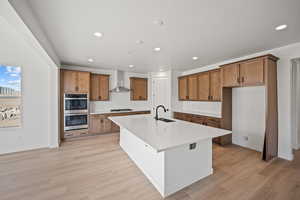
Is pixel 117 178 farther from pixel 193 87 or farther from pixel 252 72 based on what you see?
pixel 193 87

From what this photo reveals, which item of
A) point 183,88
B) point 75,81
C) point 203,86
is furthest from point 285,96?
point 75,81

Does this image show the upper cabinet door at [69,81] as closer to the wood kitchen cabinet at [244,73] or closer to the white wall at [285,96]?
the wood kitchen cabinet at [244,73]

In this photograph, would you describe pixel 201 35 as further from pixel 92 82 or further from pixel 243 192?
pixel 92 82

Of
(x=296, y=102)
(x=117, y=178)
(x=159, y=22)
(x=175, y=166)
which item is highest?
(x=159, y=22)

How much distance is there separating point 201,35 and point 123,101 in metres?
4.12

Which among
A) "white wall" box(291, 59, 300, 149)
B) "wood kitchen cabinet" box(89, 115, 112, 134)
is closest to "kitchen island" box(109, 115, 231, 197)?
"white wall" box(291, 59, 300, 149)

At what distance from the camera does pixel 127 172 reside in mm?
2369

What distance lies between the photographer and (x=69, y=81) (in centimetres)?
414

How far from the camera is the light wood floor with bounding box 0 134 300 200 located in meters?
1.82

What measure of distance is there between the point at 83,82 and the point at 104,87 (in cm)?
85

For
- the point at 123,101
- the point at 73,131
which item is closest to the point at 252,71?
the point at 123,101

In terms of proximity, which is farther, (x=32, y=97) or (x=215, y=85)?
(x=215, y=85)

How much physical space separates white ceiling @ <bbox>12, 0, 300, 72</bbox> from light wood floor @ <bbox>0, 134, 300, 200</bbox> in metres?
2.55

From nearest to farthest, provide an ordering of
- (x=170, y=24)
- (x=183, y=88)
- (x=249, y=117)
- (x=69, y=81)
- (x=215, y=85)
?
(x=170, y=24) → (x=249, y=117) → (x=215, y=85) → (x=69, y=81) → (x=183, y=88)
